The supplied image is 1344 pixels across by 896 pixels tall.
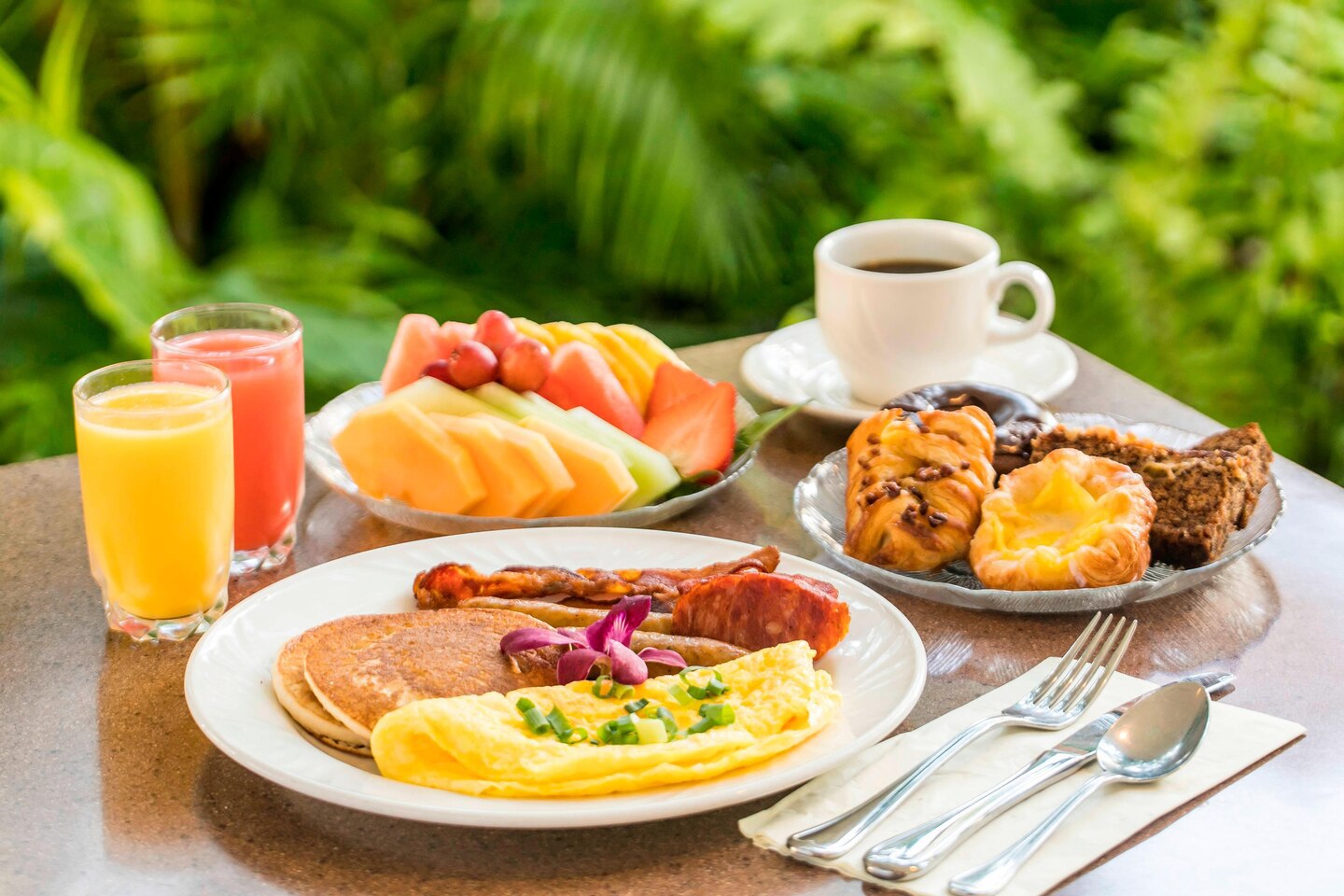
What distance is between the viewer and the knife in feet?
2.96

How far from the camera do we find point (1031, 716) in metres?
1.09

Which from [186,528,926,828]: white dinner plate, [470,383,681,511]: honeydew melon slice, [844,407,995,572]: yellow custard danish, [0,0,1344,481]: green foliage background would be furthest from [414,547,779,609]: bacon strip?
[0,0,1344,481]: green foliage background

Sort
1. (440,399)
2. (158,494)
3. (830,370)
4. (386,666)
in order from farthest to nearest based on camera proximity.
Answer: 1. (830,370)
2. (440,399)
3. (158,494)
4. (386,666)

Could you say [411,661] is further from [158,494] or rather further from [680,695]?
[158,494]

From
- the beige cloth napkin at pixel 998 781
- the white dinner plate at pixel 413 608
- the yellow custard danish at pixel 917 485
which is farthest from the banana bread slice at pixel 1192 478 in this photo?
the white dinner plate at pixel 413 608

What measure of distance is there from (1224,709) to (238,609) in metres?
0.83

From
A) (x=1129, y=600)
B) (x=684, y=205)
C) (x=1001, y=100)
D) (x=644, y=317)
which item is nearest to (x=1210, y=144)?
A: (x=1001, y=100)

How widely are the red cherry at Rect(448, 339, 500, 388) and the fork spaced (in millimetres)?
726

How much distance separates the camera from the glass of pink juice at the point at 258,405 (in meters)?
1.39

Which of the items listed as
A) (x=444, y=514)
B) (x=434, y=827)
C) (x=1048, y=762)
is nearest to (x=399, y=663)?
(x=434, y=827)

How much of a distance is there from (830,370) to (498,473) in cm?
65

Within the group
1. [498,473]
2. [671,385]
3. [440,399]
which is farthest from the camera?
[671,385]

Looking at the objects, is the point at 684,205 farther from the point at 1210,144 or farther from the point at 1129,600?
the point at 1129,600

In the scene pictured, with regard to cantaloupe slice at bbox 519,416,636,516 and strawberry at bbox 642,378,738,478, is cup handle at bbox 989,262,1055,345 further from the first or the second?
cantaloupe slice at bbox 519,416,636,516
